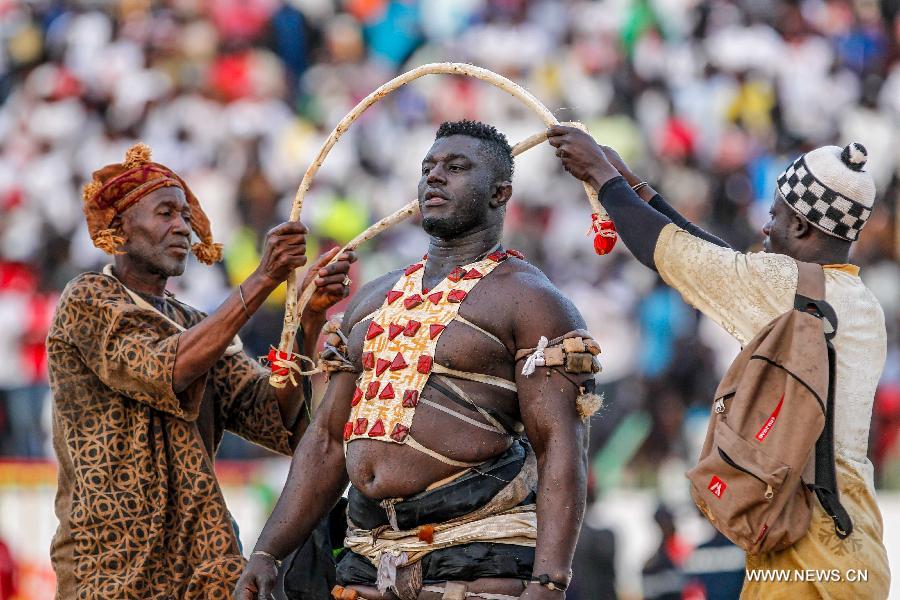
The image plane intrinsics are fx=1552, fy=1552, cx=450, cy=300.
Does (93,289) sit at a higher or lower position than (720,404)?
higher

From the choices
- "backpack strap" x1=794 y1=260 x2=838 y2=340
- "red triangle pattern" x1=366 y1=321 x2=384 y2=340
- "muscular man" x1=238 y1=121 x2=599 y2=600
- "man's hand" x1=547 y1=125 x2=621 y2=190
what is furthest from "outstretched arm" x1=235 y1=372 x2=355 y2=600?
"backpack strap" x1=794 y1=260 x2=838 y2=340

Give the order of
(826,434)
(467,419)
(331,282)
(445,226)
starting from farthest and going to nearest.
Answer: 1. (331,282)
2. (445,226)
3. (467,419)
4. (826,434)

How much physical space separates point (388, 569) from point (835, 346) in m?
1.56

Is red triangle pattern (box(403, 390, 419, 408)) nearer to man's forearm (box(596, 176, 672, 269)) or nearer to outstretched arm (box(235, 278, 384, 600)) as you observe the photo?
outstretched arm (box(235, 278, 384, 600))

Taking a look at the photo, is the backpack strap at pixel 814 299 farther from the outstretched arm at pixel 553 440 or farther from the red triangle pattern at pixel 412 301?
the red triangle pattern at pixel 412 301

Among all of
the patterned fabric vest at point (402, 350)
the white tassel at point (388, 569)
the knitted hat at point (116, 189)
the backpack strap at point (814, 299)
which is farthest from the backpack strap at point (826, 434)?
the knitted hat at point (116, 189)

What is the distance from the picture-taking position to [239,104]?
13695 millimetres

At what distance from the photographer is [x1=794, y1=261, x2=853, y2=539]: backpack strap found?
444cm

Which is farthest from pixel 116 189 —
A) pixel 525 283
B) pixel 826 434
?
pixel 826 434

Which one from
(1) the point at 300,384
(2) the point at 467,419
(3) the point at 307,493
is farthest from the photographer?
(1) the point at 300,384

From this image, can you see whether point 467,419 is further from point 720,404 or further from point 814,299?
point 814,299

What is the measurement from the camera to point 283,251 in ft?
17.9

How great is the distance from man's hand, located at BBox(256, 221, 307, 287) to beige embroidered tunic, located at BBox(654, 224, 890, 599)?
55.8 inches

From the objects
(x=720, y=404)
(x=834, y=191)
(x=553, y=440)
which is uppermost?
(x=834, y=191)
